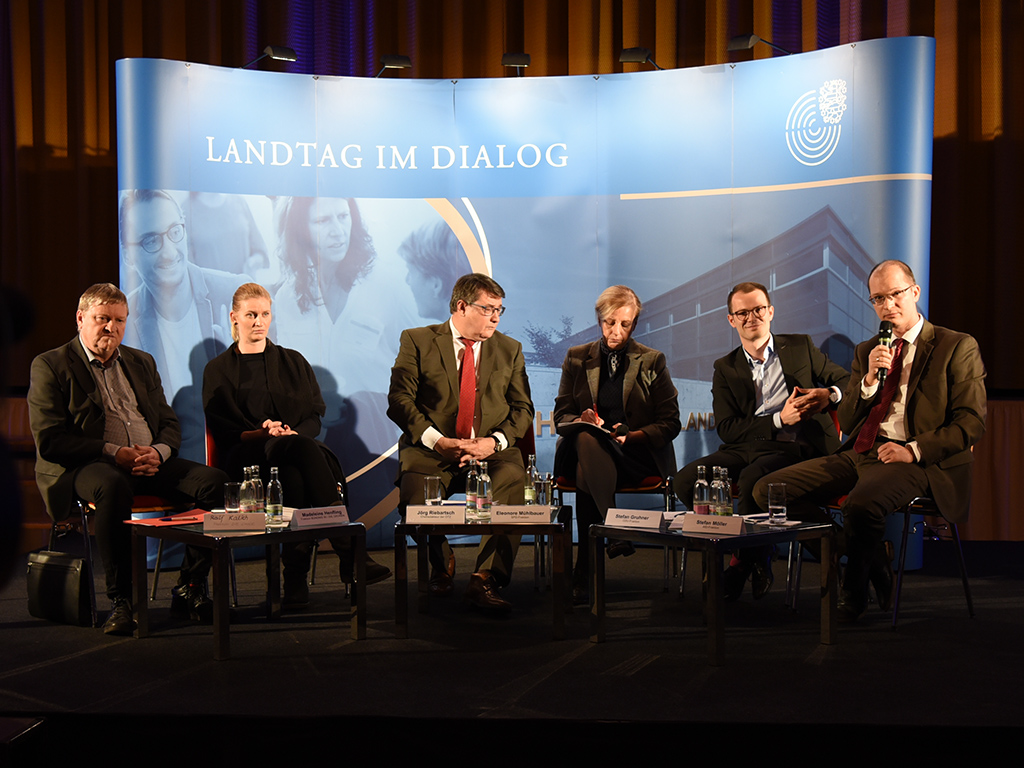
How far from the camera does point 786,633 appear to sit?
3.18 m

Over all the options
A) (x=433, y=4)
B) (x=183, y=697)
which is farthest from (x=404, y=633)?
(x=433, y=4)

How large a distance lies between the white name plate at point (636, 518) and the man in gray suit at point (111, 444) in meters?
1.49

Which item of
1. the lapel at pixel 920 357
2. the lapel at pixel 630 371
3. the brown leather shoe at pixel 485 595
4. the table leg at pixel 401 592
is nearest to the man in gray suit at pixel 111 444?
the table leg at pixel 401 592

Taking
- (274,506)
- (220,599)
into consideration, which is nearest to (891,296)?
(274,506)

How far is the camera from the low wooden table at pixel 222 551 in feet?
9.29

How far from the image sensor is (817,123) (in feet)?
15.2

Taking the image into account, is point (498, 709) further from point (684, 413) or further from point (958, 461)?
point (684, 413)

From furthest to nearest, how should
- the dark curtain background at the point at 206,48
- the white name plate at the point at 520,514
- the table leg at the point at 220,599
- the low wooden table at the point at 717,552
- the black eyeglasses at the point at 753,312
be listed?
the dark curtain background at the point at 206,48
the black eyeglasses at the point at 753,312
the white name plate at the point at 520,514
the table leg at the point at 220,599
the low wooden table at the point at 717,552

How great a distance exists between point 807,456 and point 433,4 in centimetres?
393

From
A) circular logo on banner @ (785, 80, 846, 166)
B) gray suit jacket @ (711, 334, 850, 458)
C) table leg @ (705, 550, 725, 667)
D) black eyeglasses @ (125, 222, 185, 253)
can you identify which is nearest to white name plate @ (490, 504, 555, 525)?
table leg @ (705, 550, 725, 667)

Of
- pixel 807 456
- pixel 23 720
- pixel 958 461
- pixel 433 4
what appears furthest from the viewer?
pixel 433 4

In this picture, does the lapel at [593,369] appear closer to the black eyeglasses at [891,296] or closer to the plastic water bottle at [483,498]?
the plastic water bottle at [483,498]

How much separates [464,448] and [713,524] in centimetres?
123

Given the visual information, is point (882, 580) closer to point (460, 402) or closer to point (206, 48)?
point (460, 402)
